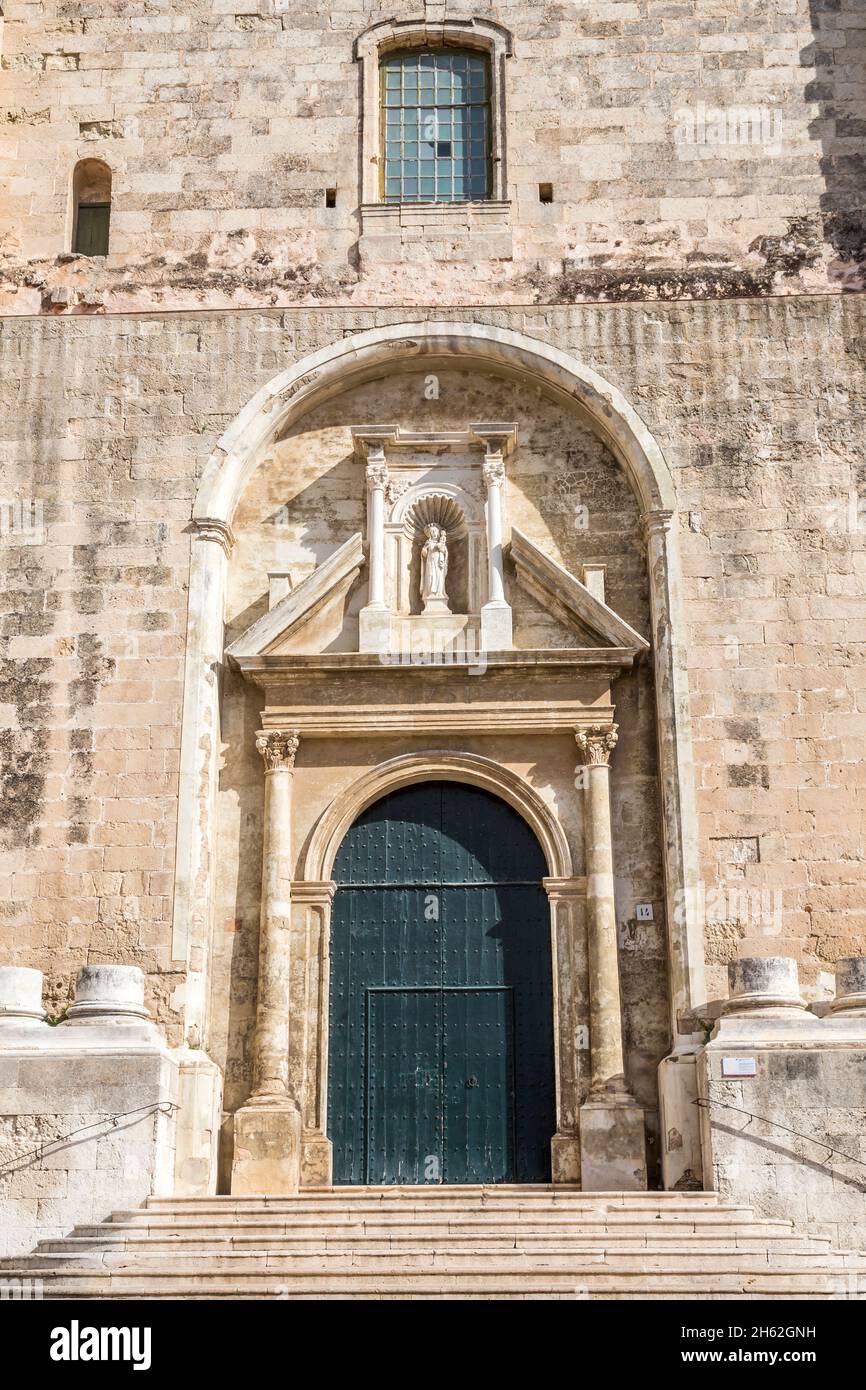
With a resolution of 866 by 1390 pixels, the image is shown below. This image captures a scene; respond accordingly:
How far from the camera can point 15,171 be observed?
52.3ft

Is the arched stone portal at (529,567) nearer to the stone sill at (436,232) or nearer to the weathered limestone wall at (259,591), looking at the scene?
the weathered limestone wall at (259,591)

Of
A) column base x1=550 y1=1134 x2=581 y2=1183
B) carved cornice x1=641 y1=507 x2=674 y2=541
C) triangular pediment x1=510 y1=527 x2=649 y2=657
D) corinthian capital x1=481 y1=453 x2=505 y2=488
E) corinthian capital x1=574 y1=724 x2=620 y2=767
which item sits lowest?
column base x1=550 y1=1134 x2=581 y2=1183

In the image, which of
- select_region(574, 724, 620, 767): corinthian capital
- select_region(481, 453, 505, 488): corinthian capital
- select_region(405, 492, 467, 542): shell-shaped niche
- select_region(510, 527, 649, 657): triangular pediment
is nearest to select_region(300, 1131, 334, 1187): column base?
select_region(574, 724, 620, 767): corinthian capital

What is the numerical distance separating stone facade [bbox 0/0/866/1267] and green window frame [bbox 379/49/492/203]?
246 mm

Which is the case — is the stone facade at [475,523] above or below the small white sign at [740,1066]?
above

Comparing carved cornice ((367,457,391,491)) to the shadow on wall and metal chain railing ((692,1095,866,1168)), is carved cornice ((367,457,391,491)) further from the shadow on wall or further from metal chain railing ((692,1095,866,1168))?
metal chain railing ((692,1095,866,1168))

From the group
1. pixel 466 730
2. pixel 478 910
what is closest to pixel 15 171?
pixel 466 730

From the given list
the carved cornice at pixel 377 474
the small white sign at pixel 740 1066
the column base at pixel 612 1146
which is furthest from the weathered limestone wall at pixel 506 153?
the column base at pixel 612 1146

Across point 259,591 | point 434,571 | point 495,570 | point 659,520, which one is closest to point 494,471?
point 495,570

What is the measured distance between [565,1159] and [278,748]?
155 inches

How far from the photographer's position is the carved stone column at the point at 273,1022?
516 inches

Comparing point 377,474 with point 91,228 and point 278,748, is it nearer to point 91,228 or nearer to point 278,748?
point 278,748

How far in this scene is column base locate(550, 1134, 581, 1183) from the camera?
43.1 feet

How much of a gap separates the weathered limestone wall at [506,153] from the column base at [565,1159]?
7.14 meters
